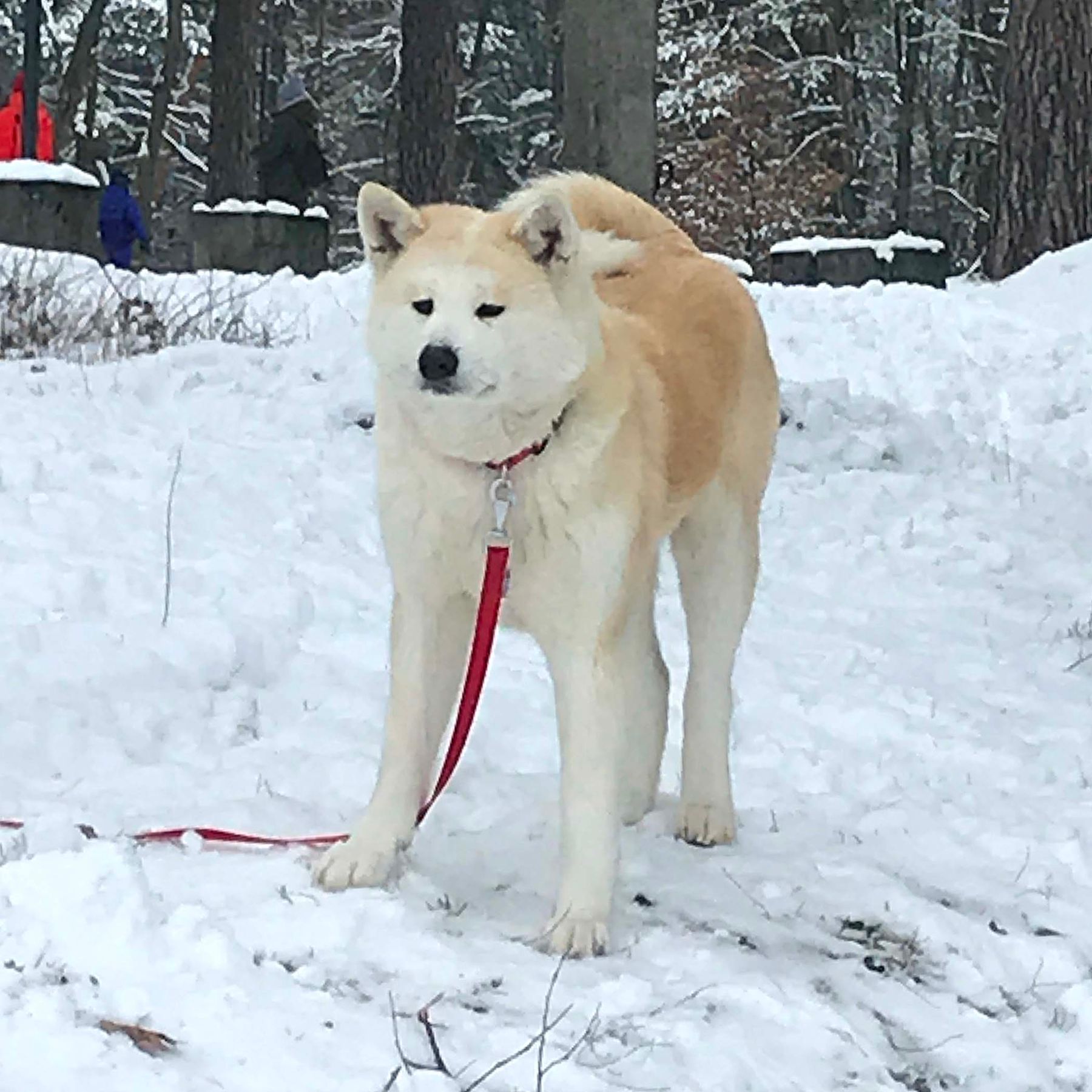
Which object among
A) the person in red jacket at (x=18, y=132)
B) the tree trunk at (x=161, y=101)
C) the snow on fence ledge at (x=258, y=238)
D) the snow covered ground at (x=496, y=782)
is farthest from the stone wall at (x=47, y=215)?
the tree trunk at (x=161, y=101)

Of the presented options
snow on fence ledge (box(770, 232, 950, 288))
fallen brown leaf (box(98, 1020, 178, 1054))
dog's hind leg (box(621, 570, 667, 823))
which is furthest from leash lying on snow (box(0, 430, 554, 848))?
snow on fence ledge (box(770, 232, 950, 288))

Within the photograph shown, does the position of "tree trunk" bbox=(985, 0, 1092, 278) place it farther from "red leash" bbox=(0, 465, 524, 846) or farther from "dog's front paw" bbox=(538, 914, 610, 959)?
"dog's front paw" bbox=(538, 914, 610, 959)

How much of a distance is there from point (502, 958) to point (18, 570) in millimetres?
2555

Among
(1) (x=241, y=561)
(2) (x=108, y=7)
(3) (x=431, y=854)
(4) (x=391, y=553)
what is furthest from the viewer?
(2) (x=108, y=7)

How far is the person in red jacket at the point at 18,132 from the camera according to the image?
17.1m

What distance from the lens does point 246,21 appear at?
627 inches

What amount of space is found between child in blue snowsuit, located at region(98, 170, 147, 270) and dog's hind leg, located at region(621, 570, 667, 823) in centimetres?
1303

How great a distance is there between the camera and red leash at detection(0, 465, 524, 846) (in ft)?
10.2

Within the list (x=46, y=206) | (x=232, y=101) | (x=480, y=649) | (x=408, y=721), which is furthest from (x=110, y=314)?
(x=232, y=101)

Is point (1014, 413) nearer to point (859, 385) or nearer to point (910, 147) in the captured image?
point (859, 385)

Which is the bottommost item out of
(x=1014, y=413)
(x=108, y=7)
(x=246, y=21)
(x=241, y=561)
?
(x=241, y=561)

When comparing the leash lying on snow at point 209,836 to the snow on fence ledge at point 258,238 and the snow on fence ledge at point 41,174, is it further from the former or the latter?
the snow on fence ledge at point 258,238

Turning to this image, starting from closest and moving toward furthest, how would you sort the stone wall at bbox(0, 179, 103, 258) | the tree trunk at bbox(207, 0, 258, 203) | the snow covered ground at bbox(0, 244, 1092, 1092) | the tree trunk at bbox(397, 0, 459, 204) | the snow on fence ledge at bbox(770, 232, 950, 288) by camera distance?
the snow covered ground at bbox(0, 244, 1092, 1092) < the stone wall at bbox(0, 179, 103, 258) < the snow on fence ledge at bbox(770, 232, 950, 288) < the tree trunk at bbox(397, 0, 459, 204) < the tree trunk at bbox(207, 0, 258, 203)

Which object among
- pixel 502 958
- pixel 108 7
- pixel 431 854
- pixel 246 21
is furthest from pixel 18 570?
pixel 108 7
